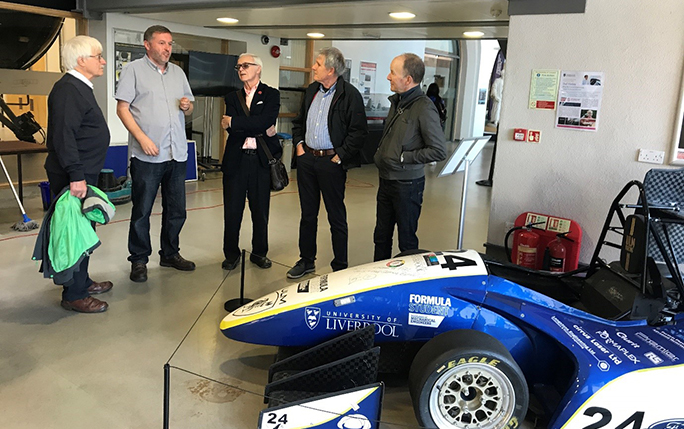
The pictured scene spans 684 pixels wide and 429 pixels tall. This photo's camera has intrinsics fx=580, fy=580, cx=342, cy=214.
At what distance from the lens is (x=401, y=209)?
385 centimetres

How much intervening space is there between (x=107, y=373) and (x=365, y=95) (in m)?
9.73

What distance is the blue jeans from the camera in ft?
13.2

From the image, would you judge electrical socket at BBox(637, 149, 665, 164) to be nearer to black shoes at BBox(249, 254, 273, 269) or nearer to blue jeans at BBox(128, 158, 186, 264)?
black shoes at BBox(249, 254, 273, 269)

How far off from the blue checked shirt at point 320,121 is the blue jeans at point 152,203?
977mm

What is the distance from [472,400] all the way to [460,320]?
340 mm

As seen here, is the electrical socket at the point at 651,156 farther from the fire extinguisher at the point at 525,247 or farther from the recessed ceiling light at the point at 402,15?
the recessed ceiling light at the point at 402,15

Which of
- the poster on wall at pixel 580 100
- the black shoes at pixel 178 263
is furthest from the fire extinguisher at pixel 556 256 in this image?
the black shoes at pixel 178 263

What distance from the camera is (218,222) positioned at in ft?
19.6

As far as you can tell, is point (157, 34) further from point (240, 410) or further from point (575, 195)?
point (575, 195)

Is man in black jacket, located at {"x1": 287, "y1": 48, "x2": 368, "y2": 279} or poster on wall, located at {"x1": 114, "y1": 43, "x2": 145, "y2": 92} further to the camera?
poster on wall, located at {"x1": 114, "y1": 43, "x2": 145, "y2": 92}

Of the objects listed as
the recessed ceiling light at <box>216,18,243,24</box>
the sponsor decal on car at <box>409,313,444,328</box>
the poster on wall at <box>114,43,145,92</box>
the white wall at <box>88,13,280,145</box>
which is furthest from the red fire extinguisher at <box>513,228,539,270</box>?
the poster on wall at <box>114,43,145,92</box>

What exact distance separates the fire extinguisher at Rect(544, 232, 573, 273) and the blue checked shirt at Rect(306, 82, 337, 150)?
165 cm

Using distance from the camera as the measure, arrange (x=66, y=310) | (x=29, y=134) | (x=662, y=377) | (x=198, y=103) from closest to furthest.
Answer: (x=662, y=377)
(x=66, y=310)
(x=29, y=134)
(x=198, y=103)

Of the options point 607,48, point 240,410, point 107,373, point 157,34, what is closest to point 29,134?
point 157,34
